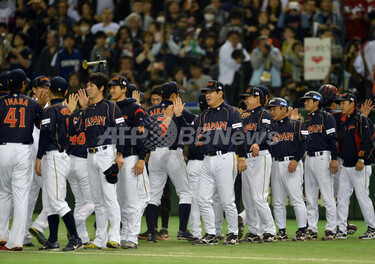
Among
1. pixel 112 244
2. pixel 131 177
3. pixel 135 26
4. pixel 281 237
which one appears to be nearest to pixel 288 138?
pixel 281 237

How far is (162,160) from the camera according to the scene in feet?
33.8

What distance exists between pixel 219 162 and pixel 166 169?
3.40ft

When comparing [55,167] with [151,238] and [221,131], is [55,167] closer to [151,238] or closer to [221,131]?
[151,238]

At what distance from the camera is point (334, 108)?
1194 cm

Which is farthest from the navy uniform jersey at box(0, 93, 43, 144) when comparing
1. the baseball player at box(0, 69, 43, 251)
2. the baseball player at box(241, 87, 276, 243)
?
the baseball player at box(241, 87, 276, 243)

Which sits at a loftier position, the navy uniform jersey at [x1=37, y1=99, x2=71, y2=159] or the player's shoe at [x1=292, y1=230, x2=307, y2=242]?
the navy uniform jersey at [x1=37, y1=99, x2=71, y2=159]

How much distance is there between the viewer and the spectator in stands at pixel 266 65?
49.0ft

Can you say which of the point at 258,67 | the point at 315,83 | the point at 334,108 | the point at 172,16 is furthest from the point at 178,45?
the point at 334,108

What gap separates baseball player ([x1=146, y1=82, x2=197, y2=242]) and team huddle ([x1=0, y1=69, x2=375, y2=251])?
0.05 ft

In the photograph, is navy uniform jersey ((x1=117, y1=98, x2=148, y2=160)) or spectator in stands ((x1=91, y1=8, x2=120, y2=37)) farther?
spectator in stands ((x1=91, y1=8, x2=120, y2=37))

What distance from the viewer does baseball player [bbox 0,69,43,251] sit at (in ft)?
28.9

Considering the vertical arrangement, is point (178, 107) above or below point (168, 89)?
below

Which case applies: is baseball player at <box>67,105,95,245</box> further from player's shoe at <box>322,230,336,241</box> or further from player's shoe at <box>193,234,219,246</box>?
player's shoe at <box>322,230,336,241</box>

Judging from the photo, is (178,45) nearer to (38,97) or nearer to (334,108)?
(334,108)
